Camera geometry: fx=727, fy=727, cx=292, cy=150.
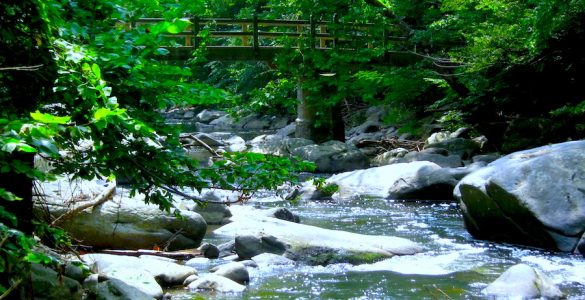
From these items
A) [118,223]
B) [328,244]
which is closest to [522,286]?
[328,244]

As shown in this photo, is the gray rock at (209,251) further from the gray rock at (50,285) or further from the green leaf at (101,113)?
the green leaf at (101,113)

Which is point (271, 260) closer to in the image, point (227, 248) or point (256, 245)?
point (256, 245)

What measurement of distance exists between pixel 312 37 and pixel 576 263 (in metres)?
13.0

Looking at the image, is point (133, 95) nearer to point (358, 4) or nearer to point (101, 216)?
point (101, 216)

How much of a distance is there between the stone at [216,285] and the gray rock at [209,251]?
4.49ft

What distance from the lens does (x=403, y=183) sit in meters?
13.0

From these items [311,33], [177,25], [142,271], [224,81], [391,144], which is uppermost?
[311,33]

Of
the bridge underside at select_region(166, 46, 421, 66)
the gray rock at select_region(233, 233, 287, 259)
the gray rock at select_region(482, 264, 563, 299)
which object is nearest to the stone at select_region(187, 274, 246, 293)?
the gray rock at select_region(233, 233, 287, 259)

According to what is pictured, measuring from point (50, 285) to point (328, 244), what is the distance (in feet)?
12.3

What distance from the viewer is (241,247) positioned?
8164 millimetres

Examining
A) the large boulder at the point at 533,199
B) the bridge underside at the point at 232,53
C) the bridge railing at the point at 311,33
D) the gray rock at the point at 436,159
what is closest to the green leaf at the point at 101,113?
the large boulder at the point at 533,199

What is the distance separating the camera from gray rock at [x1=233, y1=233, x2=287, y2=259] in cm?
813

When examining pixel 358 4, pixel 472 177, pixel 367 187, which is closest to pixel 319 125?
pixel 358 4

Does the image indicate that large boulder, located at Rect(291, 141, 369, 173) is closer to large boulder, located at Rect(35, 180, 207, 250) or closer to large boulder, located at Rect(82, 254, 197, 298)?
large boulder, located at Rect(35, 180, 207, 250)
